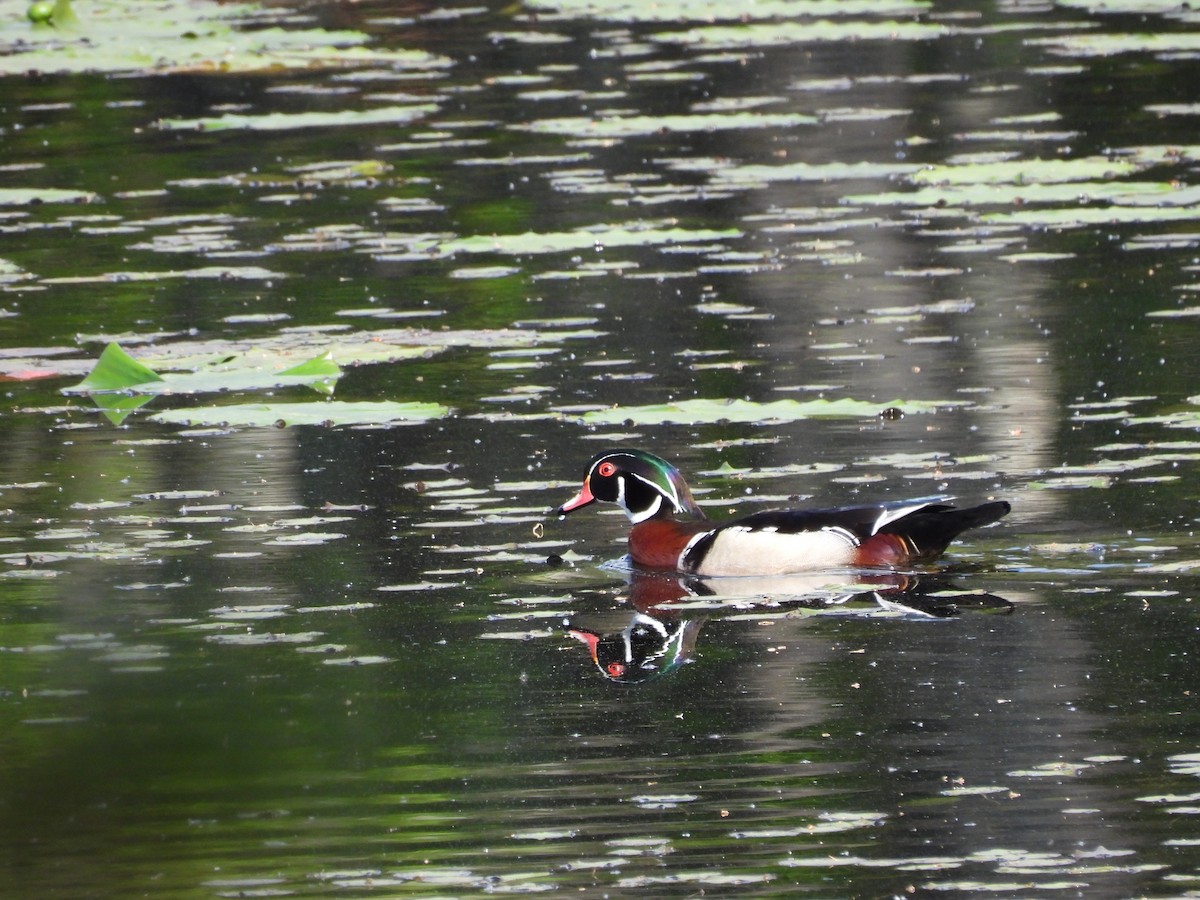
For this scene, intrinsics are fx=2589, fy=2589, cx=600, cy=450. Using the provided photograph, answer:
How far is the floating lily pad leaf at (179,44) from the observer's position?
22.7 meters

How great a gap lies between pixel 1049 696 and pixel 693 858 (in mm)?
1575

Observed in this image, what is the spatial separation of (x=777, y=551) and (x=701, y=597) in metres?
0.29

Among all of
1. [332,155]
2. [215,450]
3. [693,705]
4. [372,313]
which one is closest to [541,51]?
[332,155]

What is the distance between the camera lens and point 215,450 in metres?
10.0

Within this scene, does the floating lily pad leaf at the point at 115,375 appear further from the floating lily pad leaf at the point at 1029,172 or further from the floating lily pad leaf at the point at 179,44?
the floating lily pad leaf at the point at 179,44

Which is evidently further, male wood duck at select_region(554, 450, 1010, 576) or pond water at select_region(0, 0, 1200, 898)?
male wood duck at select_region(554, 450, 1010, 576)

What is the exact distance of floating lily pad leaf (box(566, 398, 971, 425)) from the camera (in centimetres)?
1008

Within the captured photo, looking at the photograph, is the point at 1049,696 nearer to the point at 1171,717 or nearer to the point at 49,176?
the point at 1171,717

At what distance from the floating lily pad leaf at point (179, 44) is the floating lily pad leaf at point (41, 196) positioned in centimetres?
586

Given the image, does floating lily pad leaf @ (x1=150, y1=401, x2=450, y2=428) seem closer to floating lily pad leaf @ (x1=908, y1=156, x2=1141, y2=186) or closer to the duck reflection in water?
the duck reflection in water

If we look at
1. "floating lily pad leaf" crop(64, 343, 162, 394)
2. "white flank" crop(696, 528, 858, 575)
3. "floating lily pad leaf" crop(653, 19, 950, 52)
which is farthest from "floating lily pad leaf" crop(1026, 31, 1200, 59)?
"white flank" crop(696, 528, 858, 575)

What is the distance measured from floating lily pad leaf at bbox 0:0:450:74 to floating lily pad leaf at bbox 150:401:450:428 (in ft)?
40.1

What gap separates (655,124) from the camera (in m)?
18.2

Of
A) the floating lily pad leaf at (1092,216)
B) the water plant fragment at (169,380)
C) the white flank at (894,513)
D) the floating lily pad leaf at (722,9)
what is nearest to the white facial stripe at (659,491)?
the white flank at (894,513)
